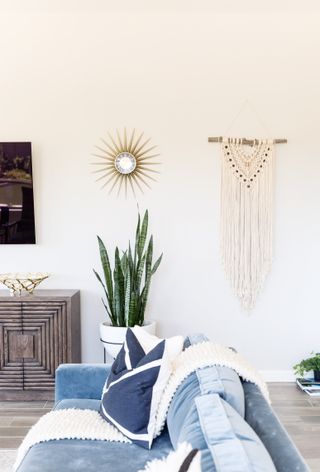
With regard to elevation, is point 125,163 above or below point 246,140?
below

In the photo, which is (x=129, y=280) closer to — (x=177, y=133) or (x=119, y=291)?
(x=119, y=291)

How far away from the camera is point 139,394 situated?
78.7 inches

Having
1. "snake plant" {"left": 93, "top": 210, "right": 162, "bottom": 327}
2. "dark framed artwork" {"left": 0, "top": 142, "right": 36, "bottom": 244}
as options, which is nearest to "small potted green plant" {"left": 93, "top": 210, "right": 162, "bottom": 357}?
"snake plant" {"left": 93, "top": 210, "right": 162, "bottom": 327}

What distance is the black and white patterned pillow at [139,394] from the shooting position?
1.98 m

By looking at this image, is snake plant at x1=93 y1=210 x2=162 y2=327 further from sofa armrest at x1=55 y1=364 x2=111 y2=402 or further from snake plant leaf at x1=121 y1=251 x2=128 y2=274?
sofa armrest at x1=55 y1=364 x2=111 y2=402

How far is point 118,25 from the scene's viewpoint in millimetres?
4094

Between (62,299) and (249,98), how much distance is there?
2214 mm

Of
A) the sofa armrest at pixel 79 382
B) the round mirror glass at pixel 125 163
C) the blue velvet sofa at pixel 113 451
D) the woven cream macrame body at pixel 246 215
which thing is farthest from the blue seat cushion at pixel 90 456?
the round mirror glass at pixel 125 163

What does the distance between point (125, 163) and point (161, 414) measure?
2.56 metres

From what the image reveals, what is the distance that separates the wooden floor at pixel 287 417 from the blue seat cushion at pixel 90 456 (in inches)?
45.2

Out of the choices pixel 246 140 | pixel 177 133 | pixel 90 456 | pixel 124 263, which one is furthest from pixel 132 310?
pixel 90 456

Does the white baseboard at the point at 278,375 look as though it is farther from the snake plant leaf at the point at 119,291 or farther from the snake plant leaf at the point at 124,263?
the snake plant leaf at the point at 124,263

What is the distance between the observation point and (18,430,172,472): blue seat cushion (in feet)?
5.86

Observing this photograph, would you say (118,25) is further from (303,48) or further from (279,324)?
(279,324)
